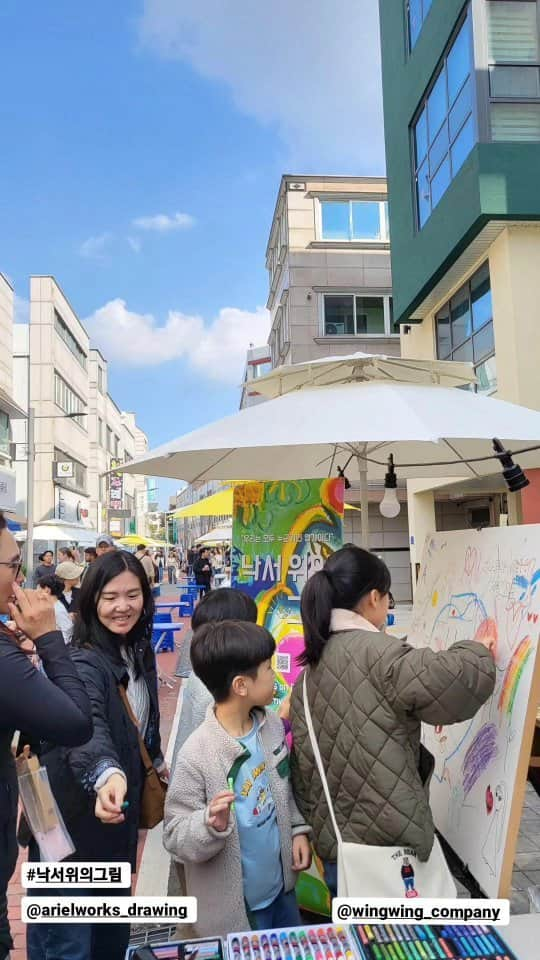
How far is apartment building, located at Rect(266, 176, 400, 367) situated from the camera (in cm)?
2484

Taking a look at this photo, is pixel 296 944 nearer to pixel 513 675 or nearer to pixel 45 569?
pixel 513 675

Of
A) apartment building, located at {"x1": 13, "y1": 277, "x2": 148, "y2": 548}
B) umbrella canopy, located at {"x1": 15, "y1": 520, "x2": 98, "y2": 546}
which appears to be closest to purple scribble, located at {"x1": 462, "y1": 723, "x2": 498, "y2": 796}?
umbrella canopy, located at {"x1": 15, "y1": 520, "x2": 98, "y2": 546}

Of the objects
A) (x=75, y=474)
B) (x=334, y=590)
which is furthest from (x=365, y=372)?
(x=75, y=474)

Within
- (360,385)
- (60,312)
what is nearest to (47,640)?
(360,385)

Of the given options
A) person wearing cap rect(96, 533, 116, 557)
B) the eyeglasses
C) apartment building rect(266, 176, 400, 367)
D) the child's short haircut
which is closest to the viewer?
the eyeglasses

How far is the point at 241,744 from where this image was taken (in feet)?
7.62

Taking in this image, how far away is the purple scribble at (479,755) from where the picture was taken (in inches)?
106

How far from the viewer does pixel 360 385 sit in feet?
12.7

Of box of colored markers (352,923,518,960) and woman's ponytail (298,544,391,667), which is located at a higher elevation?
woman's ponytail (298,544,391,667)

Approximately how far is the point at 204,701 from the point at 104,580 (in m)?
0.78

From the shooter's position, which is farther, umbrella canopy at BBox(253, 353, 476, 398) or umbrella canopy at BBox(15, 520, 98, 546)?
umbrella canopy at BBox(15, 520, 98, 546)

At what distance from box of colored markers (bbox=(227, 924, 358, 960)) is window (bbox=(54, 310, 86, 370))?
44541 mm

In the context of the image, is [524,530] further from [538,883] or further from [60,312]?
[60,312]

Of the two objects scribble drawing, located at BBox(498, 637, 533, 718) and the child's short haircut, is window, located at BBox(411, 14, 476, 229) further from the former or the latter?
the child's short haircut
